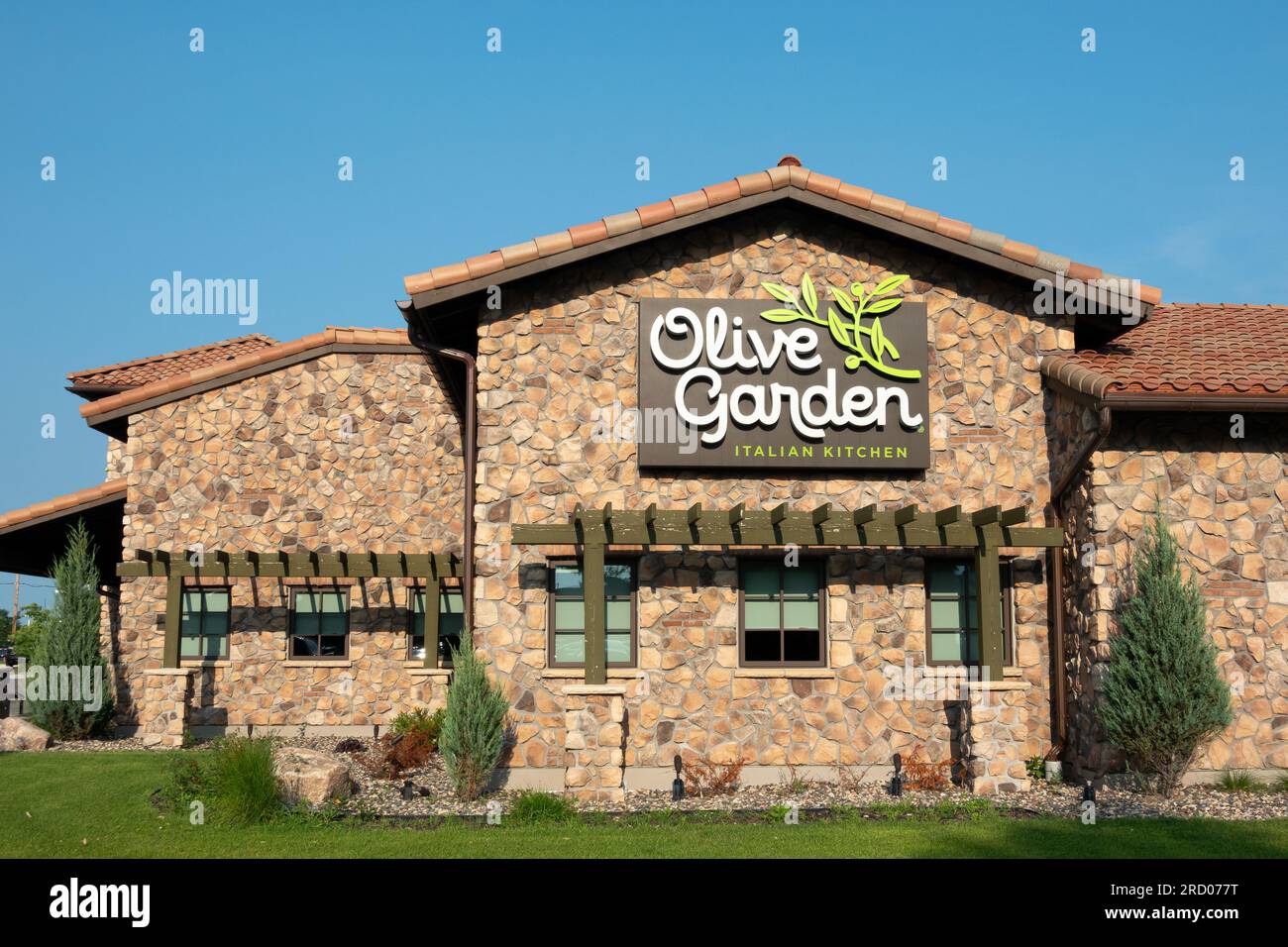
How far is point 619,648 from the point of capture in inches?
508

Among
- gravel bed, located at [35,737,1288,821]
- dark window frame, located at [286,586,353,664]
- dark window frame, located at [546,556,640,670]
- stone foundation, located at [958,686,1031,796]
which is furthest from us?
dark window frame, located at [286,586,353,664]

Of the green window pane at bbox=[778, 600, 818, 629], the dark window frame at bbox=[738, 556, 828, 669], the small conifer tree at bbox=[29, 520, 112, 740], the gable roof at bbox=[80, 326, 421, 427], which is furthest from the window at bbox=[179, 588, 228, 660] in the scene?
the green window pane at bbox=[778, 600, 818, 629]

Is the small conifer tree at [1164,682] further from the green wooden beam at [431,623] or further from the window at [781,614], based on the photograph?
the green wooden beam at [431,623]

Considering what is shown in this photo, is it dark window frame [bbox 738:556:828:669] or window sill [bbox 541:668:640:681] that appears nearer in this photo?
window sill [bbox 541:668:640:681]

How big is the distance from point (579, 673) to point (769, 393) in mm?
4137

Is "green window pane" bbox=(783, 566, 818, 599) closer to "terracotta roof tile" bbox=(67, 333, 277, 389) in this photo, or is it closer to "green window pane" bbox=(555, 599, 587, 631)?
"green window pane" bbox=(555, 599, 587, 631)

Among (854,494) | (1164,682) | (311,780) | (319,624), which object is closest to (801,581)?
(854,494)

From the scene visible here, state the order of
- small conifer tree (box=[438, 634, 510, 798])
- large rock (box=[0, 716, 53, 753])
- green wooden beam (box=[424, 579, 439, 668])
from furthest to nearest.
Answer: green wooden beam (box=[424, 579, 439, 668]) < large rock (box=[0, 716, 53, 753]) < small conifer tree (box=[438, 634, 510, 798])

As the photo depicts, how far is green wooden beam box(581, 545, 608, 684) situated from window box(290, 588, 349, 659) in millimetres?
8004

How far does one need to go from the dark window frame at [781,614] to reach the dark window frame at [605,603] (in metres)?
1.26

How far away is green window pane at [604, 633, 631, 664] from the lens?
12875 millimetres

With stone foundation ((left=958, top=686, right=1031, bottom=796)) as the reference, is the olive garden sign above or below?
above

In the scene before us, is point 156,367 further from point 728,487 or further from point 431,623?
point 728,487
